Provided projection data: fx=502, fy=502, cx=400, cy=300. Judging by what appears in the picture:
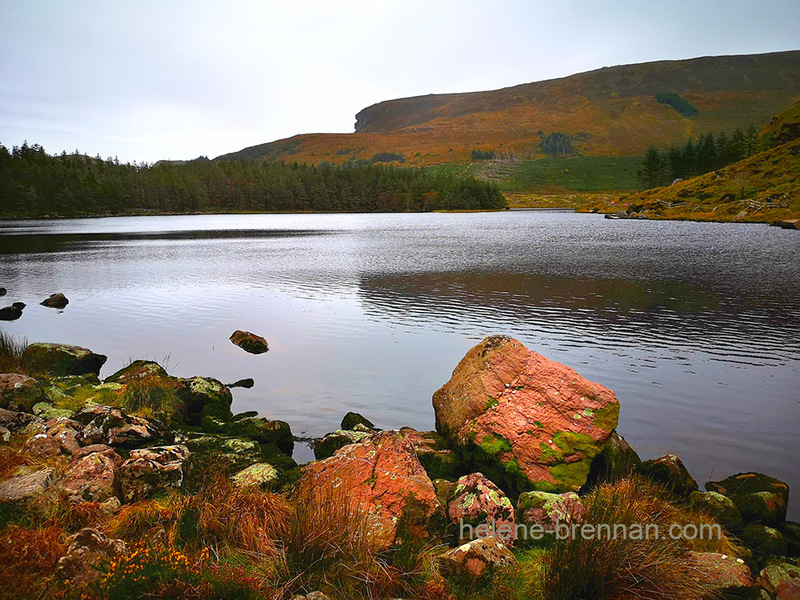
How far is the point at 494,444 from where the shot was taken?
9.51 metres

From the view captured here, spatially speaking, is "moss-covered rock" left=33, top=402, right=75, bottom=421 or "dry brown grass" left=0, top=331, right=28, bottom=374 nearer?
"moss-covered rock" left=33, top=402, right=75, bottom=421

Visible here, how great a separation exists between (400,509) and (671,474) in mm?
5396

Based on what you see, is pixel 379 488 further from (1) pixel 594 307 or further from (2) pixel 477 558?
(1) pixel 594 307

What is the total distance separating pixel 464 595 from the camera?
18.2 ft

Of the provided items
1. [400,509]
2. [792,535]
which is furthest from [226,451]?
[792,535]

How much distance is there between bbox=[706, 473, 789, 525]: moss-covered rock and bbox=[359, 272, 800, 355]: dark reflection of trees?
1128cm

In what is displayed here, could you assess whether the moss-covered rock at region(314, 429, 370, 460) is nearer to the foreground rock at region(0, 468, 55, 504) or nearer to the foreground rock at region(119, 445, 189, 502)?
the foreground rock at region(119, 445, 189, 502)

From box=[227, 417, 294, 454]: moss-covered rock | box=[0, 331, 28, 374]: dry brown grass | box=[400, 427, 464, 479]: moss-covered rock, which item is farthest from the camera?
box=[0, 331, 28, 374]: dry brown grass

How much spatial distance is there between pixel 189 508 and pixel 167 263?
47.3 m

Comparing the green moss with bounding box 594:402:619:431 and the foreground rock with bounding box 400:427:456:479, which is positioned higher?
the green moss with bounding box 594:402:619:431

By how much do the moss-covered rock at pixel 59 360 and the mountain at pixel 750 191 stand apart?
99332 mm

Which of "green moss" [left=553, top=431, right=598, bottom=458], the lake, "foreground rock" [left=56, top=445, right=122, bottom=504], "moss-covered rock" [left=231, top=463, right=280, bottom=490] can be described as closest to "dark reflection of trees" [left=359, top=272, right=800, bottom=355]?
the lake

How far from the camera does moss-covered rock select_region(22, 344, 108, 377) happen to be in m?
15.9

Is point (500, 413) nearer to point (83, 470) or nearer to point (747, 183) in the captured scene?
point (83, 470)
